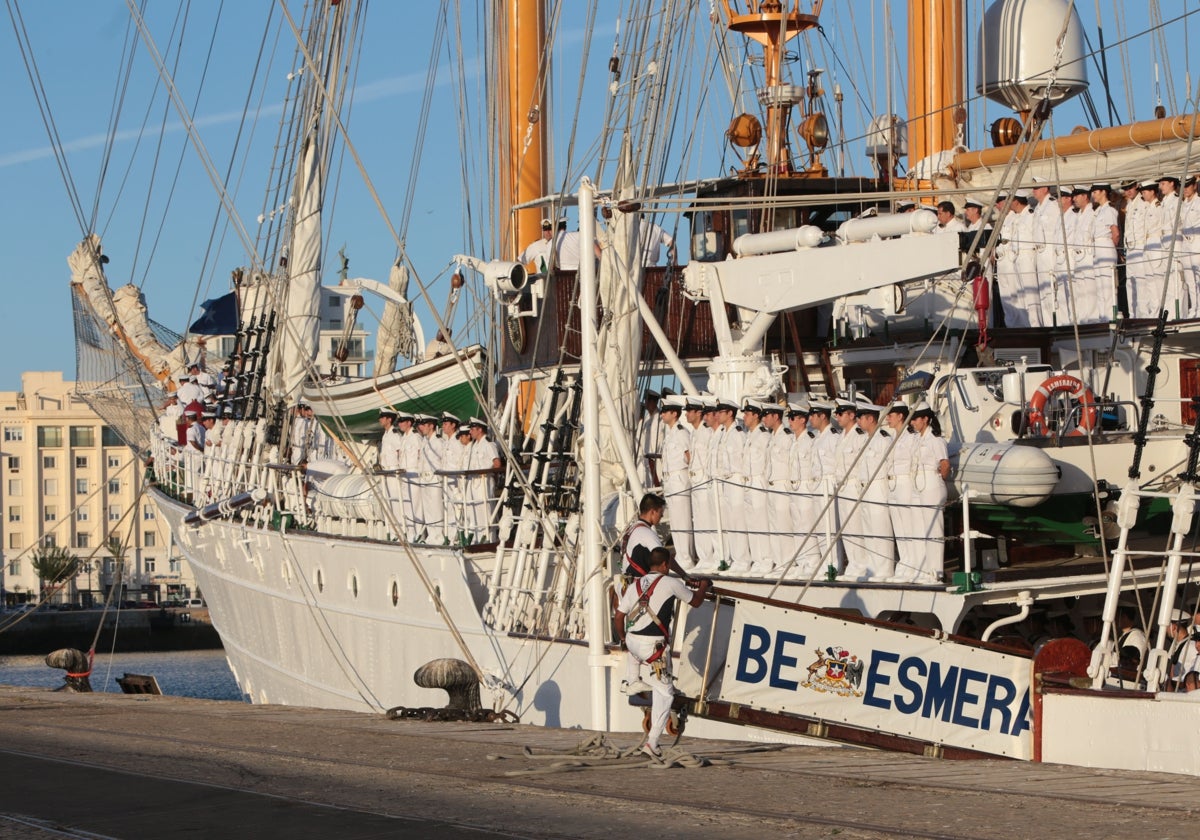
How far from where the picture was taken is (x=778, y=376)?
17484 millimetres

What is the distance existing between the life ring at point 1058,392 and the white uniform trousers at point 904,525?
1937mm

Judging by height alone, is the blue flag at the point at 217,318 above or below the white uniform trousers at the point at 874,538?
above

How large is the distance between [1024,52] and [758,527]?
10.5 meters

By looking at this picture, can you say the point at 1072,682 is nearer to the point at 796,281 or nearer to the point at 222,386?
the point at 796,281

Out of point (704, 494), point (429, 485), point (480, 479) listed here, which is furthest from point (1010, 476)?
point (429, 485)

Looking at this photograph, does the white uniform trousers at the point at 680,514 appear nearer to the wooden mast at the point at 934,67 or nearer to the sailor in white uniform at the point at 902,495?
the sailor in white uniform at the point at 902,495

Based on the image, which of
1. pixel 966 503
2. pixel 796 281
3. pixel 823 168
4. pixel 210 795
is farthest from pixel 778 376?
pixel 210 795

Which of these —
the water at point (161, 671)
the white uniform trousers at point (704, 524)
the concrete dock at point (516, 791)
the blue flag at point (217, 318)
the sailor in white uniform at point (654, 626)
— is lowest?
the water at point (161, 671)

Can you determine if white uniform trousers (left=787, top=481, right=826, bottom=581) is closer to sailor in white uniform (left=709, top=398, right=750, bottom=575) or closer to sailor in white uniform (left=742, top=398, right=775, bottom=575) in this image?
sailor in white uniform (left=742, top=398, right=775, bottom=575)

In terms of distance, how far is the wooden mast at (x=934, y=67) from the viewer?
28.1 m

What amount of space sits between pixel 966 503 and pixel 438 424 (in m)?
9.06

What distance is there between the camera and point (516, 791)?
911 centimetres

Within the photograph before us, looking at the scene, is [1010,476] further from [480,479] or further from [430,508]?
[430,508]

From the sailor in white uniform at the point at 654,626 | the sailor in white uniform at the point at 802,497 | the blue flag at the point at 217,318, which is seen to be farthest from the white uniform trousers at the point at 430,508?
the blue flag at the point at 217,318
